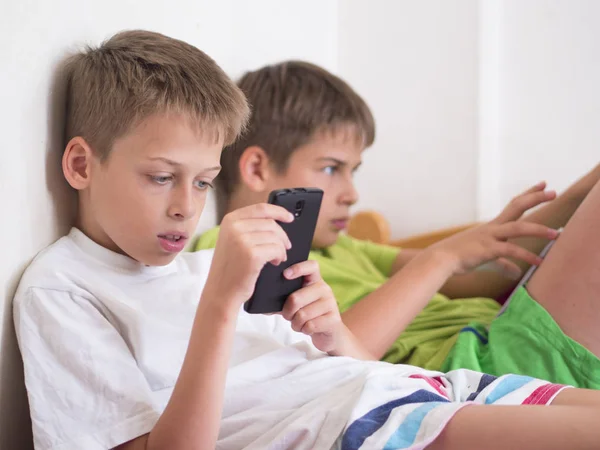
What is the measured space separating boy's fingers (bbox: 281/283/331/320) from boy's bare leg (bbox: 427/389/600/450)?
21 centimetres

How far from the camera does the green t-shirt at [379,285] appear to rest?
114 cm

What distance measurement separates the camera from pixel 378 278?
135 cm

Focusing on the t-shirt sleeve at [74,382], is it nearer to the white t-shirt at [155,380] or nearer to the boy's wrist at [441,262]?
the white t-shirt at [155,380]

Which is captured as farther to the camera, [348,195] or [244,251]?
[348,195]

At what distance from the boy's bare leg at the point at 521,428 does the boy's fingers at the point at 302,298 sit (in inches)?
8.1

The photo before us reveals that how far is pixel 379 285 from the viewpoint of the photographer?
4.20 feet

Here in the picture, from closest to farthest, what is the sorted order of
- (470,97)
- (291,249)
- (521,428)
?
(521,428), (291,249), (470,97)

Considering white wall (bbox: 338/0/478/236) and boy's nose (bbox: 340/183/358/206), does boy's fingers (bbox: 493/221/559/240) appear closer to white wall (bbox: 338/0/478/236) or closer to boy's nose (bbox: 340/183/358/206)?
boy's nose (bbox: 340/183/358/206)

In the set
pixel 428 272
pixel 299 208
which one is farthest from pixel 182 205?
pixel 428 272

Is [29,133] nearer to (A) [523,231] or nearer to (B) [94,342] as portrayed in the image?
(B) [94,342]

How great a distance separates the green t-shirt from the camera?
44.8 inches

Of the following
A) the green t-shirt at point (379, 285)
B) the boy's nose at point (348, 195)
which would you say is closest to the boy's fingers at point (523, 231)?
the green t-shirt at point (379, 285)

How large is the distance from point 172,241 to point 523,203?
62 cm

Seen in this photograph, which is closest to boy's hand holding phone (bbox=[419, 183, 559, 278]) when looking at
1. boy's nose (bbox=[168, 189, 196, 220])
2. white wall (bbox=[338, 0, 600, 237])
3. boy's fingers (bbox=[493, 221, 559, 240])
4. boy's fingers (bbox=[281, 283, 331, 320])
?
boy's fingers (bbox=[493, 221, 559, 240])
